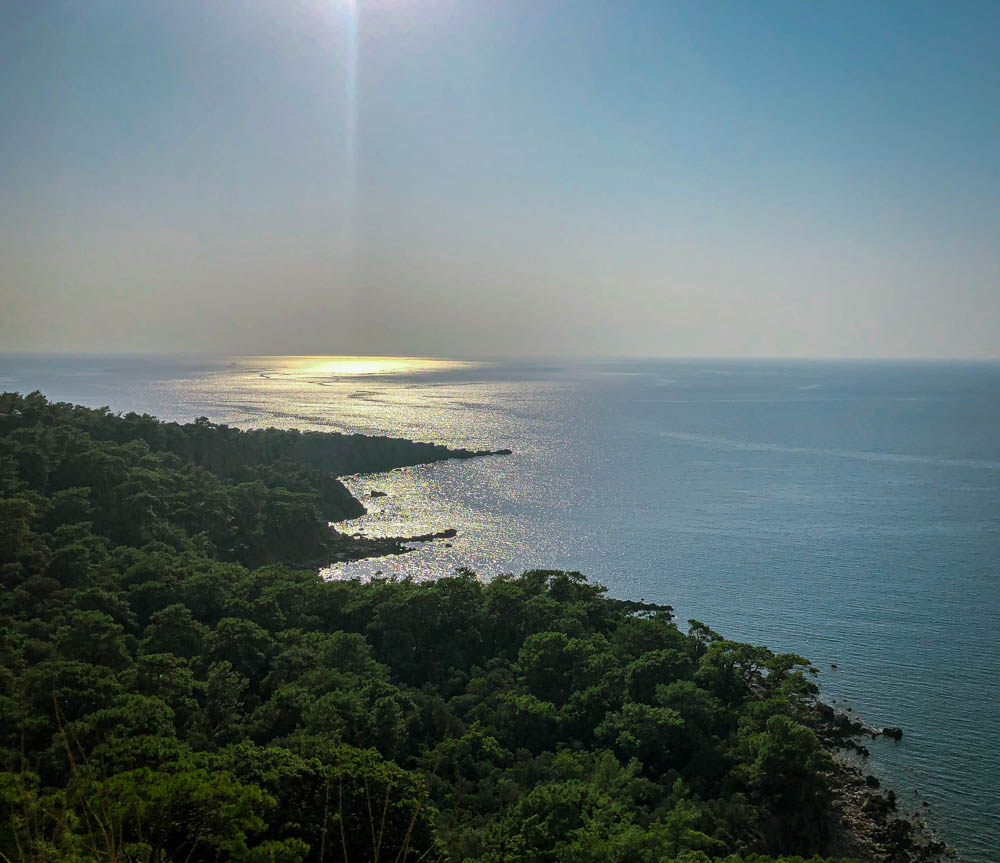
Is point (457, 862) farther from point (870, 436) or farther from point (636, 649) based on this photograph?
point (870, 436)

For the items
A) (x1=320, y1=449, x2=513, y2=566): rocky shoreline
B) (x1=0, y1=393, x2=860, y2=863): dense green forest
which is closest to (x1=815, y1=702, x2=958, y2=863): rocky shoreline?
(x1=0, y1=393, x2=860, y2=863): dense green forest

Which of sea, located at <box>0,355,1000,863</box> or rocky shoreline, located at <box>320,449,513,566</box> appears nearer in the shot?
sea, located at <box>0,355,1000,863</box>

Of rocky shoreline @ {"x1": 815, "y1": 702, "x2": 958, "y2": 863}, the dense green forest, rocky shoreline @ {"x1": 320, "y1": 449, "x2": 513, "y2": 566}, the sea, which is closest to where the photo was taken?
the dense green forest

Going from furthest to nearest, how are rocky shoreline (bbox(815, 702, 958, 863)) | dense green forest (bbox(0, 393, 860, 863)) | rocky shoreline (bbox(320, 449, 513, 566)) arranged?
rocky shoreline (bbox(320, 449, 513, 566)) < rocky shoreline (bbox(815, 702, 958, 863)) < dense green forest (bbox(0, 393, 860, 863))

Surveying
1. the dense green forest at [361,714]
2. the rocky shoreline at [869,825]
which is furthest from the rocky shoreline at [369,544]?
the rocky shoreline at [869,825]

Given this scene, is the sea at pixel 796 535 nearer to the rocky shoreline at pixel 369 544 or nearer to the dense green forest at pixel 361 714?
the rocky shoreline at pixel 369 544

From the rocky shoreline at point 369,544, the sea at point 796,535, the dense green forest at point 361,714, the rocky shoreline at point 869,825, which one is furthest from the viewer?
Answer: the rocky shoreline at point 369,544

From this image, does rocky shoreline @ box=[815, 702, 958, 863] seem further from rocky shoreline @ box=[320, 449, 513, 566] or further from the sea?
rocky shoreline @ box=[320, 449, 513, 566]
